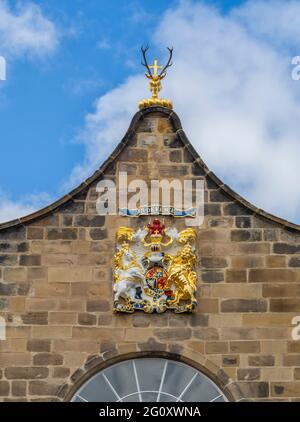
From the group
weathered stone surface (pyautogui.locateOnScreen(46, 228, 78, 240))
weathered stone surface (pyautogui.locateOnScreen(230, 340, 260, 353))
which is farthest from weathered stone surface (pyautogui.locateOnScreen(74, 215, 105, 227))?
weathered stone surface (pyautogui.locateOnScreen(230, 340, 260, 353))

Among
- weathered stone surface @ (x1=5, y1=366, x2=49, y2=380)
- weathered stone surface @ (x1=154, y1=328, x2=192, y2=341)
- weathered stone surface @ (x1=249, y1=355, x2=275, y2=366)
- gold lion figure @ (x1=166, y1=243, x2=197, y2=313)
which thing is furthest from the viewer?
gold lion figure @ (x1=166, y1=243, x2=197, y2=313)

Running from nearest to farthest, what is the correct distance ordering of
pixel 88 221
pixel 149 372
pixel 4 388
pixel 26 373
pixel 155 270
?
pixel 4 388
pixel 26 373
pixel 149 372
pixel 155 270
pixel 88 221

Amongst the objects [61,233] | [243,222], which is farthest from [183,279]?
[61,233]

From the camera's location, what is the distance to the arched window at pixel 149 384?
30531mm

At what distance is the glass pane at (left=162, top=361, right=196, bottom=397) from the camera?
3064cm

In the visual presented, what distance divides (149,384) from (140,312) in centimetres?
145

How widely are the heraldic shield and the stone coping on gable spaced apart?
119 cm

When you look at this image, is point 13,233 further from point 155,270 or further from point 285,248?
point 285,248

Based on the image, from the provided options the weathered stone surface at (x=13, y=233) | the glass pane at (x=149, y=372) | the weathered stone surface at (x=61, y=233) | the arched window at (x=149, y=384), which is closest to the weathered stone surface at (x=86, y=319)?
the arched window at (x=149, y=384)

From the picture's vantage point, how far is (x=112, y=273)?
31.2m

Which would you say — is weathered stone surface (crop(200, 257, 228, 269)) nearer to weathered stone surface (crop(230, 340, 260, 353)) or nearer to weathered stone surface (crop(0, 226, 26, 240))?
weathered stone surface (crop(230, 340, 260, 353))

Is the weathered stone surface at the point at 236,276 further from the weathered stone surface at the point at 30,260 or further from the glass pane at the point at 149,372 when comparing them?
the weathered stone surface at the point at 30,260

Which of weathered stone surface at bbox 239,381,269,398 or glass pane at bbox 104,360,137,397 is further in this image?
glass pane at bbox 104,360,137,397

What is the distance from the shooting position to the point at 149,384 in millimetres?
30688
